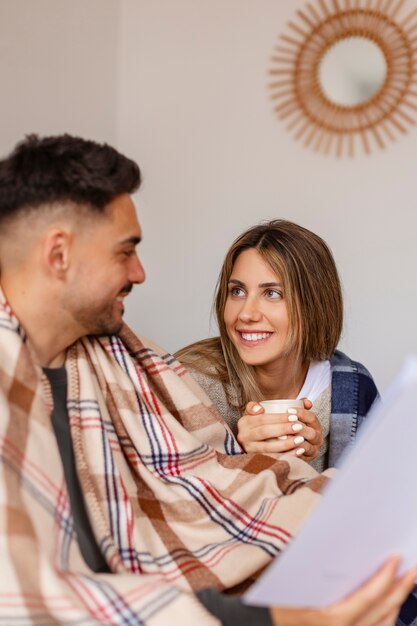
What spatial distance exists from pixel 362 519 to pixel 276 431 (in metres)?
0.75

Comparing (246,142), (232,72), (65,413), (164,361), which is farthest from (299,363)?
(232,72)

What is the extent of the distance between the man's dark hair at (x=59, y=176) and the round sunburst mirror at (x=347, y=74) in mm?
1762

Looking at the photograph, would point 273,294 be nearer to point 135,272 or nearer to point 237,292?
point 237,292

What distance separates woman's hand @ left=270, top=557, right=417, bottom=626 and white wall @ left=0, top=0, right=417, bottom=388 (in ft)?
6.27

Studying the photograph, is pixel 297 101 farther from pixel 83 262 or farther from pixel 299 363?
pixel 83 262

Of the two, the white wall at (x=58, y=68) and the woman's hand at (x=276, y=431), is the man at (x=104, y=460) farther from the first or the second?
the white wall at (x=58, y=68)

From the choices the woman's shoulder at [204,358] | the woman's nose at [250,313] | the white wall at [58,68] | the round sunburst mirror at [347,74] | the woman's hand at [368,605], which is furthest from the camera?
the round sunburst mirror at [347,74]

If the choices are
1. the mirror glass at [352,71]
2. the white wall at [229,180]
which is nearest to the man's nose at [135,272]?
the white wall at [229,180]

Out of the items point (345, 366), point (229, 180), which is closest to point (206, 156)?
point (229, 180)

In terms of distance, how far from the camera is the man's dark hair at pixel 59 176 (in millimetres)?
1148

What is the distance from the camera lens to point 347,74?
9.09 feet

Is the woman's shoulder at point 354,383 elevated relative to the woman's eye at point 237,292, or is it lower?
lower

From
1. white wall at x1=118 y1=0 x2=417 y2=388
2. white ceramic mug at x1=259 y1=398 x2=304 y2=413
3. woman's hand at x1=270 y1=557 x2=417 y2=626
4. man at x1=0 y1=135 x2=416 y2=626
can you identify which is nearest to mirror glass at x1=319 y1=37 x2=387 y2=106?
white wall at x1=118 y1=0 x2=417 y2=388

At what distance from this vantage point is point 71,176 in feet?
3.77
